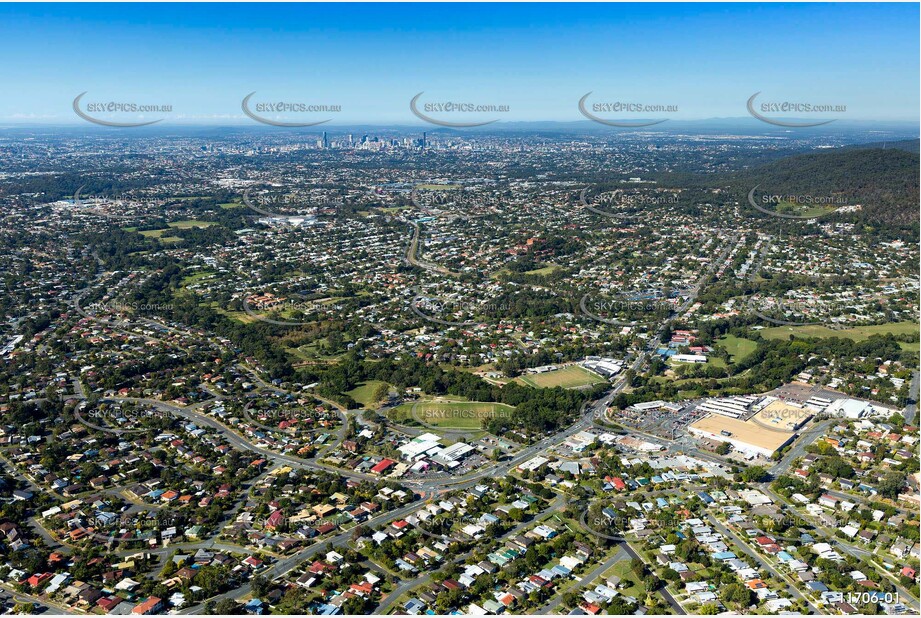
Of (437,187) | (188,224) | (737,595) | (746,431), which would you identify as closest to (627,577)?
(737,595)

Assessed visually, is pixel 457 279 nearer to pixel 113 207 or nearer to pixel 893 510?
pixel 893 510

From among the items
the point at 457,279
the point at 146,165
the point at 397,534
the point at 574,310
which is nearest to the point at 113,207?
the point at 146,165

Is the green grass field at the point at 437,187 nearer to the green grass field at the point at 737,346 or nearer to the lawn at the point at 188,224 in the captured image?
the lawn at the point at 188,224

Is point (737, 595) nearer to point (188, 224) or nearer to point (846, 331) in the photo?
point (846, 331)

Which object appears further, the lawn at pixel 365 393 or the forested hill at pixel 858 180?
the forested hill at pixel 858 180

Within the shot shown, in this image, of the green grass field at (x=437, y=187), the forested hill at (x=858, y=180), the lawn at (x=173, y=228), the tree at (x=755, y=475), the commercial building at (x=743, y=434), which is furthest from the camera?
the green grass field at (x=437, y=187)

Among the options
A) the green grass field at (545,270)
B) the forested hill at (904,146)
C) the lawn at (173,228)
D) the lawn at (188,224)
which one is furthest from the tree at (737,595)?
the forested hill at (904,146)
